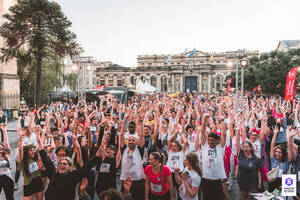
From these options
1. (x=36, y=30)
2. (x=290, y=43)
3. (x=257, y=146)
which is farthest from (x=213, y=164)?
(x=290, y=43)

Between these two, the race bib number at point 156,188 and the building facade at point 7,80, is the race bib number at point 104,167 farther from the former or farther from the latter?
the building facade at point 7,80

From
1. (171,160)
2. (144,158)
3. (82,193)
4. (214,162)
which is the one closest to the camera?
(82,193)

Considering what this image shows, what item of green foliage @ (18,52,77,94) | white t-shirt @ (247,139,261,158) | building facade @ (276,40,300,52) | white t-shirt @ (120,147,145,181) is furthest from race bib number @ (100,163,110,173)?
building facade @ (276,40,300,52)

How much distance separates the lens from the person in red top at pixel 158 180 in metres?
3.66

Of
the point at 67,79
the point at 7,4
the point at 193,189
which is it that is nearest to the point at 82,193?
the point at 193,189

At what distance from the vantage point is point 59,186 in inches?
124

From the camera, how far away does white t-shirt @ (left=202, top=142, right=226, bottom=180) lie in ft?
13.8

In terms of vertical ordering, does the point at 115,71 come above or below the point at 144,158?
above

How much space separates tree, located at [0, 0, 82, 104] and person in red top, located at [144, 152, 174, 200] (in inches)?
733

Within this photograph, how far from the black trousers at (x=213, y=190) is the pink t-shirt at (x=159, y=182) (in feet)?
3.20

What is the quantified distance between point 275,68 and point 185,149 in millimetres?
23931

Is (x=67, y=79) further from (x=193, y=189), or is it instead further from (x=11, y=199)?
(x=193, y=189)

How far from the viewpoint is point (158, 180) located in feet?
12.1

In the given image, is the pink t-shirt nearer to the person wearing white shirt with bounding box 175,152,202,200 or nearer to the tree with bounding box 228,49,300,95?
the person wearing white shirt with bounding box 175,152,202,200
